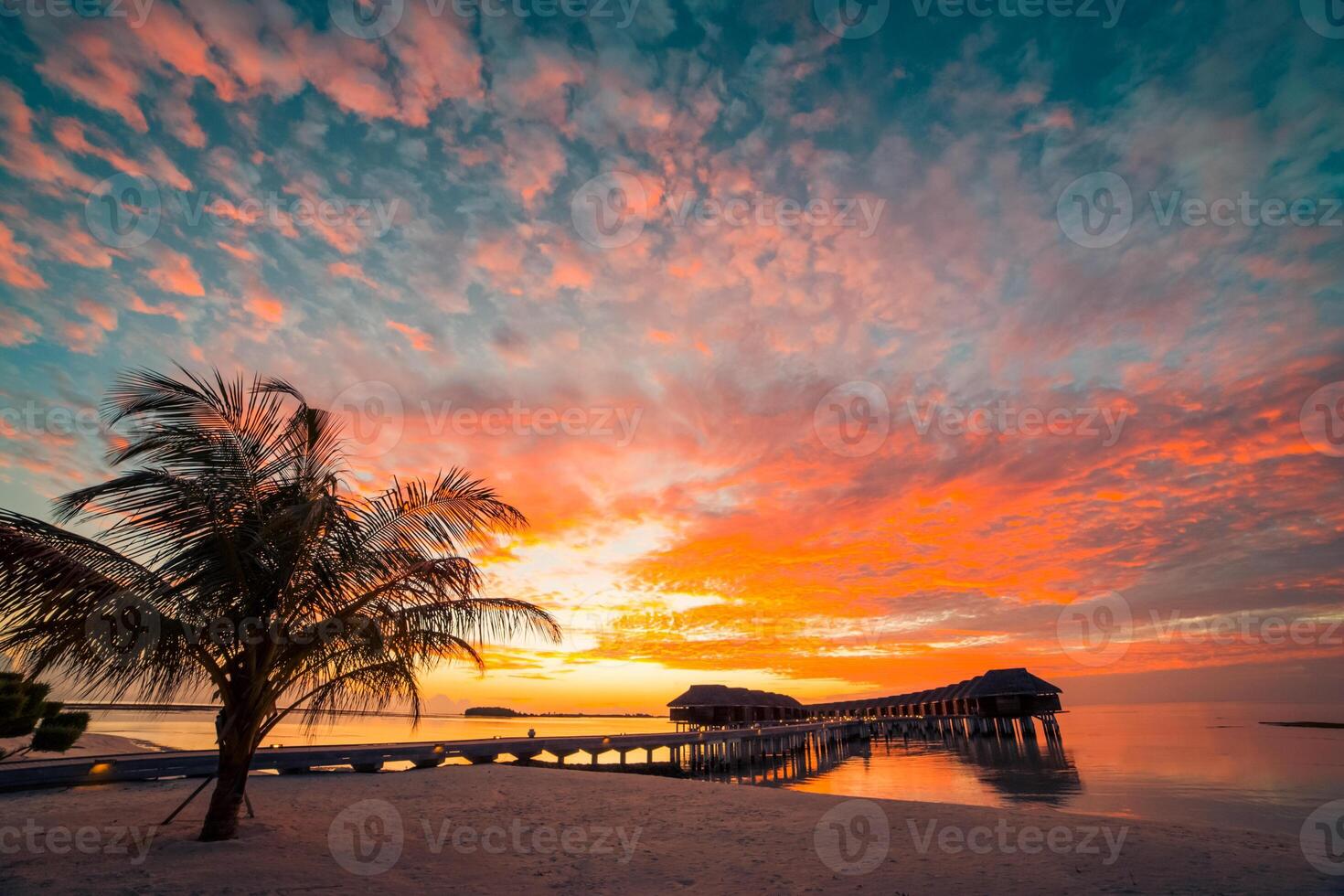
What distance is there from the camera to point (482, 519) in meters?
10.6

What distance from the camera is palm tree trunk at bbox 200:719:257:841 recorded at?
883 cm

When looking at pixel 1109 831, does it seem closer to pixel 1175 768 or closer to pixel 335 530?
pixel 335 530

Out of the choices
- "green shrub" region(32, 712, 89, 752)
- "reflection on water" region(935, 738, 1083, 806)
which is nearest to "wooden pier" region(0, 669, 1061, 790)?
"green shrub" region(32, 712, 89, 752)

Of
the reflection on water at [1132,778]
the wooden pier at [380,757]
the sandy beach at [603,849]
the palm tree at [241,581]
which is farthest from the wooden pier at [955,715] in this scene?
the palm tree at [241,581]

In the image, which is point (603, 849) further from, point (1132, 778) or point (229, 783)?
point (1132, 778)

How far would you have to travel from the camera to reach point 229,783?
29.3 feet

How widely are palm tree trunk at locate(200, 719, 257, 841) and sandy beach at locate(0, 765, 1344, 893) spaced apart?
289 mm

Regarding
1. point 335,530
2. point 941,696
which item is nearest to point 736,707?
point 941,696

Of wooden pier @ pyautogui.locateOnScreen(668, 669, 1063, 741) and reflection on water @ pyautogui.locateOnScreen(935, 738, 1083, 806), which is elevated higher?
wooden pier @ pyautogui.locateOnScreen(668, 669, 1063, 741)

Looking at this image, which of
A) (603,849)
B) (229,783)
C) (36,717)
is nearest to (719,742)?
(603,849)

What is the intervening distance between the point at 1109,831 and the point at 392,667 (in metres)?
13.8

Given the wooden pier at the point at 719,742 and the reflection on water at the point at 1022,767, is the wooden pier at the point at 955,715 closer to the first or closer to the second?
A: the wooden pier at the point at 719,742

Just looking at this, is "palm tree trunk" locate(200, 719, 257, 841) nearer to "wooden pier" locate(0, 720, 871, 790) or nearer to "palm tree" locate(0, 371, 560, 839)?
"palm tree" locate(0, 371, 560, 839)

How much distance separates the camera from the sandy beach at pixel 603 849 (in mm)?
8008
